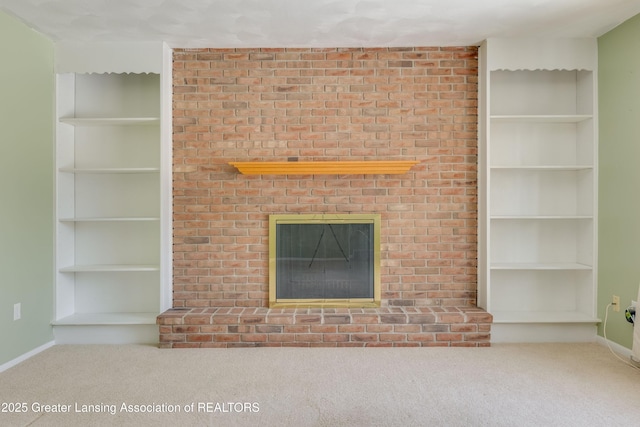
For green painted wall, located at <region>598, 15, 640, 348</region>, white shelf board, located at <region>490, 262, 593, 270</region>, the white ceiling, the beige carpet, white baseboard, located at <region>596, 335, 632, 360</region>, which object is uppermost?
the white ceiling

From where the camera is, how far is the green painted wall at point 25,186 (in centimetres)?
263

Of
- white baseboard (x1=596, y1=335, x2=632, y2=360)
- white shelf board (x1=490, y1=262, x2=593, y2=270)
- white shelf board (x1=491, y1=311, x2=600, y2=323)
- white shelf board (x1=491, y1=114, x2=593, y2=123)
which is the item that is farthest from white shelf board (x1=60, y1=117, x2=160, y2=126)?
white baseboard (x1=596, y1=335, x2=632, y2=360)

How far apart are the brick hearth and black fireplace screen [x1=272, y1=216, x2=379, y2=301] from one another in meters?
0.31

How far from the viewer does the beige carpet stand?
2.00 m

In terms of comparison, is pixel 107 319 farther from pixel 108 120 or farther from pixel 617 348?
pixel 617 348

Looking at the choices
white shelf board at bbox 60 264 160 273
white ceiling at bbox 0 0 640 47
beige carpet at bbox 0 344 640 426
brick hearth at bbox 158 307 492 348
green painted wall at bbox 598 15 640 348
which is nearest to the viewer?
beige carpet at bbox 0 344 640 426

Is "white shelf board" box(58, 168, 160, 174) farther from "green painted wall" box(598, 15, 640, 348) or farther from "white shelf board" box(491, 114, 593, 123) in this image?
"green painted wall" box(598, 15, 640, 348)

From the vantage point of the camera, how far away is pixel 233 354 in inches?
112

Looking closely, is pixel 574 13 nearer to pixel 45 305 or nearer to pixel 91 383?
pixel 91 383

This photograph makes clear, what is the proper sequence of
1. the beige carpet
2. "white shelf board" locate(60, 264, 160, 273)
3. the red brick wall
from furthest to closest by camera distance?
the red brick wall
"white shelf board" locate(60, 264, 160, 273)
the beige carpet

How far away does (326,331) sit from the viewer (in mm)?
2982

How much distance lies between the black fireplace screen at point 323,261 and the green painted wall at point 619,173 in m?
1.76

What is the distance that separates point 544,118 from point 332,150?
1689 mm

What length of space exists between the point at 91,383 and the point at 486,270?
2859mm
